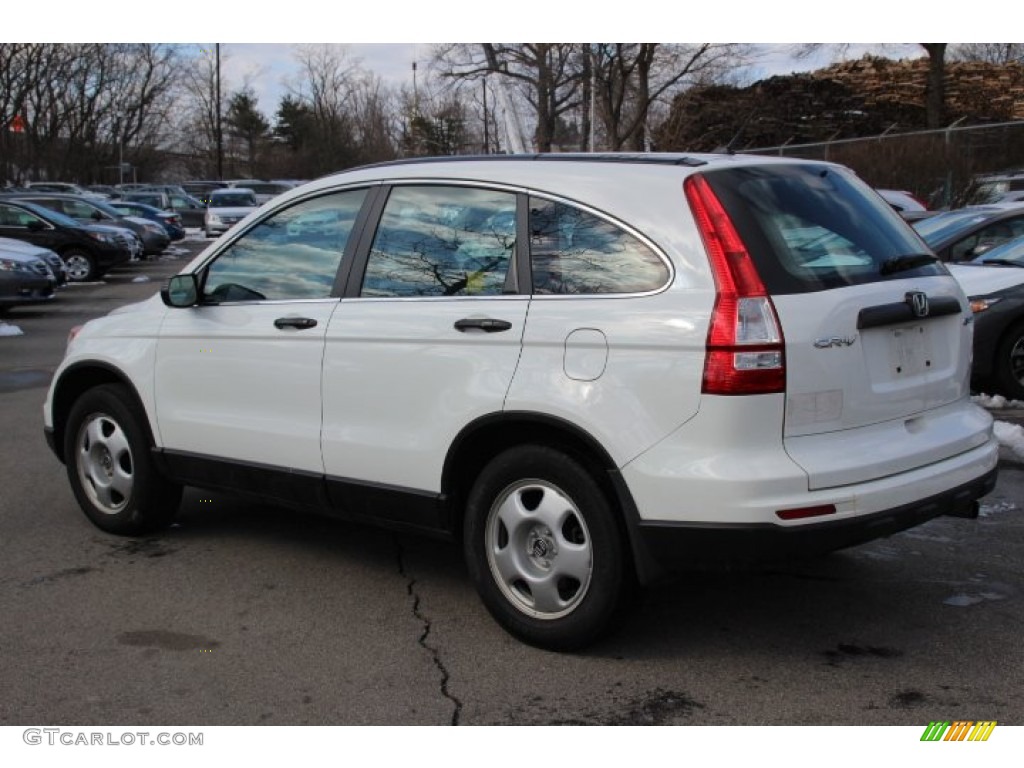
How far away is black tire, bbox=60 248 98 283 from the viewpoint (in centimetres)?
2327

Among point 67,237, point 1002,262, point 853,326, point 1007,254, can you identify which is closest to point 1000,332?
point 1002,262

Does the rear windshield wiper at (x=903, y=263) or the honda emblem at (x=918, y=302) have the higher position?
the rear windshield wiper at (x=903, y=263)

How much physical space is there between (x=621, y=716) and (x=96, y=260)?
868 inches

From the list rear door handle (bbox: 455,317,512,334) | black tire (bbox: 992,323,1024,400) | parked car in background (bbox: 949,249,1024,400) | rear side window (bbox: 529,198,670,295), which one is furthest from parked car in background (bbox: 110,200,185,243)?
rear side window (bbox: 529,198,670,295)

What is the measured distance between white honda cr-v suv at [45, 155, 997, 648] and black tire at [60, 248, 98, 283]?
19.6 metres

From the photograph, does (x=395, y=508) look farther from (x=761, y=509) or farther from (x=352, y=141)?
(x=352, y=141)

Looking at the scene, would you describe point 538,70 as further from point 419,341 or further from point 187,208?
point 419,341

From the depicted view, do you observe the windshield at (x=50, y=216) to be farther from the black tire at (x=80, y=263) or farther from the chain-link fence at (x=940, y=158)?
the chain-link fence at (x=940, y=158)

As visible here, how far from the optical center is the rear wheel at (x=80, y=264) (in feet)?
76.3

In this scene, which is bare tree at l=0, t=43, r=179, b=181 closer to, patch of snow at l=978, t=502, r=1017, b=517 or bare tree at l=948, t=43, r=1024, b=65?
bare tree at l=948, t=43, r=1024, b=65

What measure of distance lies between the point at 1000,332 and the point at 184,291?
6346 millimetres

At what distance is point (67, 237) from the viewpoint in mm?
23344

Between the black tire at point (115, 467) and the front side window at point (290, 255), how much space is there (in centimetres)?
82
